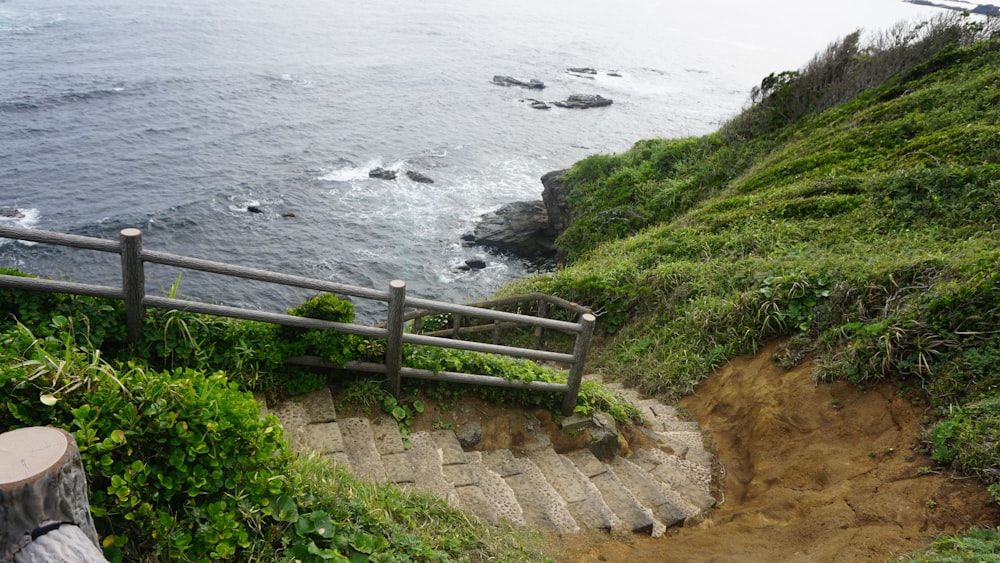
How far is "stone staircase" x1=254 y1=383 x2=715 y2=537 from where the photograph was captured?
16.9ft

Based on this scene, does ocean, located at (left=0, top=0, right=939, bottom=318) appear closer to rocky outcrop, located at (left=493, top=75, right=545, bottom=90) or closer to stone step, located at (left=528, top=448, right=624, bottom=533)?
rocky outcrop, located at (left=493, top=75, right=545, bottom=90)

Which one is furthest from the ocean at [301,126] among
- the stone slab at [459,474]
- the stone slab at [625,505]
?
the stone slab at [625,505]

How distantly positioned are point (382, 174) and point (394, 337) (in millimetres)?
24533

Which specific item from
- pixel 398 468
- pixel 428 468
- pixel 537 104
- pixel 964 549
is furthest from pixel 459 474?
pixel 537 104

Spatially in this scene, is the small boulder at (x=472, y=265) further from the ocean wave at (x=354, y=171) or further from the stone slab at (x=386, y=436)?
the stone slab at (x=386, y=436)

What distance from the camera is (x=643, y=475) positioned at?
21.7 ft

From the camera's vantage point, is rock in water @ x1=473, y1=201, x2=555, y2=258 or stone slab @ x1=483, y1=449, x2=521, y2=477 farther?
rock in water @ x1=473, y1=201, x2=555, y2=258

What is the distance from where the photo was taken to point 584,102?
43.6m

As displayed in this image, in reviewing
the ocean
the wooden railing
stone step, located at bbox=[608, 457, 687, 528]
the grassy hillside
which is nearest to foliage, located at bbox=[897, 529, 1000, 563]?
the grassy hillside

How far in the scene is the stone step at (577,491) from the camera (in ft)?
17.9

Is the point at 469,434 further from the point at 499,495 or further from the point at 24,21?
the point at 24,21

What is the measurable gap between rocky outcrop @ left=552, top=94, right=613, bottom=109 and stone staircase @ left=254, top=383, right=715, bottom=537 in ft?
128

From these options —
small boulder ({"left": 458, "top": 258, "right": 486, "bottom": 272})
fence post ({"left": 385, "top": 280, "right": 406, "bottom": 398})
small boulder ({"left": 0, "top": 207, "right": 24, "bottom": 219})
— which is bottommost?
small boulder ({"left": 458, "top": 258, "right": 486, "bottom": 272})

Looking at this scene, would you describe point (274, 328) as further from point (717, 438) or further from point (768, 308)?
point (768, 308)
